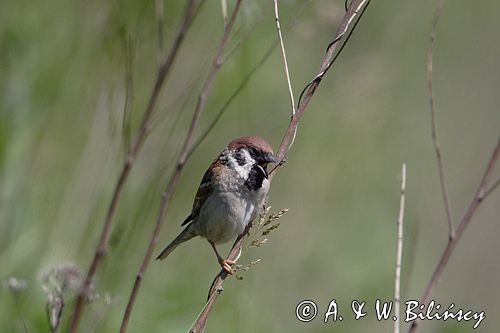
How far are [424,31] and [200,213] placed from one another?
7.98ft

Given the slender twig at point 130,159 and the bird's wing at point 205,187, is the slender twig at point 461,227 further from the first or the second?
the bird's wing at point 205,187

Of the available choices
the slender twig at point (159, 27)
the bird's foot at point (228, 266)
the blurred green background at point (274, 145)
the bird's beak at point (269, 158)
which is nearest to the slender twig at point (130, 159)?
the slender twig at point (159, 27)

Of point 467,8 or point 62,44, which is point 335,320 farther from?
point 467,8

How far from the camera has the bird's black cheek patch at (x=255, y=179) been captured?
3083mm

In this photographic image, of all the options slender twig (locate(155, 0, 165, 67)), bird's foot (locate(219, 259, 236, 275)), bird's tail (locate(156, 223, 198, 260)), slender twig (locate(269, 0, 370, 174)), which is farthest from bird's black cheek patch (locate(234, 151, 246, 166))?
slender twig (locate(155, 0, 165, 67))

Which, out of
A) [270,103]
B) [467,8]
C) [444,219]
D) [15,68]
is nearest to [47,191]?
[15,68]

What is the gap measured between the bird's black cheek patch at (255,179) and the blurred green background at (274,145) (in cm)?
24

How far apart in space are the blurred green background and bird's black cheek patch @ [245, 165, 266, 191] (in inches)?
9.3

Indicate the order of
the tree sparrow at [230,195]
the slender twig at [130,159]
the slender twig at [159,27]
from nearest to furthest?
1. the slender twig at [130,159]
2. the slender twig at [159,27]
3. the tree sparrow at [230,195]

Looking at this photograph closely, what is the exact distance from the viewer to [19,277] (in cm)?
285

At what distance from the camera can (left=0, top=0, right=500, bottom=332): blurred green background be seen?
2.93m

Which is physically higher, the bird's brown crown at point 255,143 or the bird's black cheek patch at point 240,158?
the bird's black cheek patch at point 240,158

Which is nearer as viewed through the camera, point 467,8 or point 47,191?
point 47,191

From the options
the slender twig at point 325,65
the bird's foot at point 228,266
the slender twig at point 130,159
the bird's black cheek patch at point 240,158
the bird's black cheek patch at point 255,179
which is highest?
the bird's black cheek patch at point 240,158
